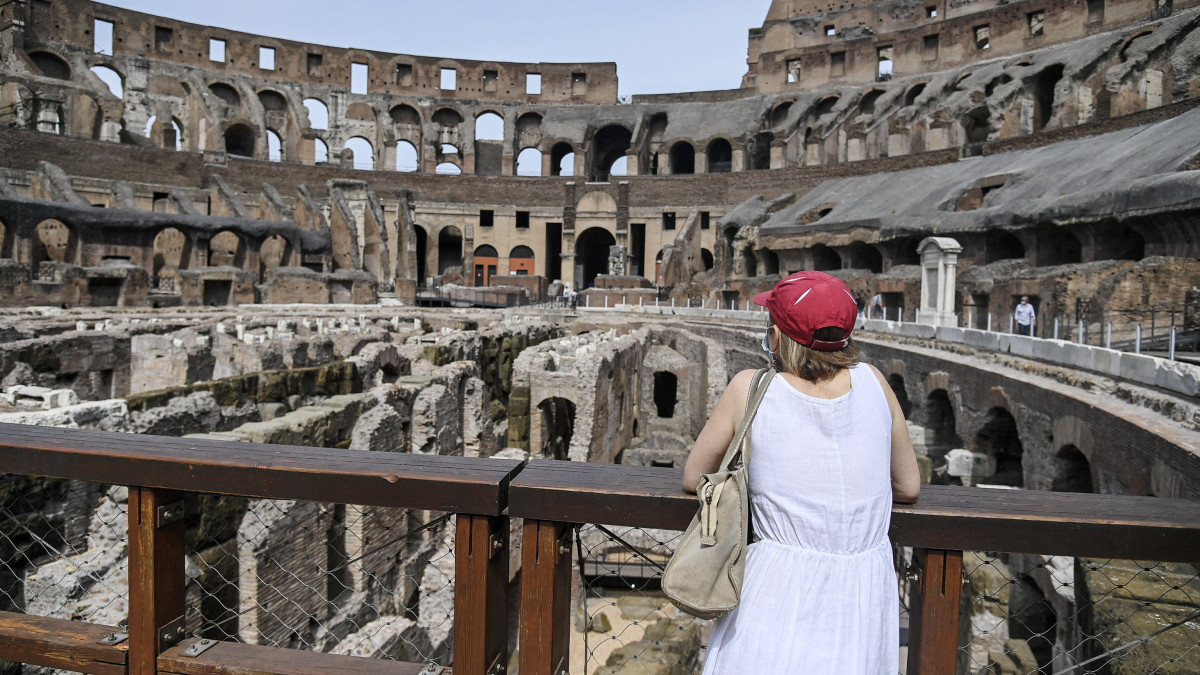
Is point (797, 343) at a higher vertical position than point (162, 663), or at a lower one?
higher

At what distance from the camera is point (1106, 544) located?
5.74 feet

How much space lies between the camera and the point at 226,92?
164 ft

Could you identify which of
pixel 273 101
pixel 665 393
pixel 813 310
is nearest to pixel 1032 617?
pixel 813 310

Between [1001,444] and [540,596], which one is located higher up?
[540,596]

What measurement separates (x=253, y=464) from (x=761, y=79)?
2113 inches

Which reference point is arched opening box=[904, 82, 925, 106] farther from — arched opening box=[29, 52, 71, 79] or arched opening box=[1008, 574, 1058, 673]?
arched opening box=[29, 52, 71, 79]

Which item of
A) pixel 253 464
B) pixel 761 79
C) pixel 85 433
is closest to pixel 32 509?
pixel 85 433

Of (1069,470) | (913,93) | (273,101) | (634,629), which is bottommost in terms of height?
(634,629)

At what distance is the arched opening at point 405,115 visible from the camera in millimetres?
53281

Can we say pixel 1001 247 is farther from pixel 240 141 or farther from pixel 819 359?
pixel 240 141

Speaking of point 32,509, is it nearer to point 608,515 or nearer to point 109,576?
point 109,576

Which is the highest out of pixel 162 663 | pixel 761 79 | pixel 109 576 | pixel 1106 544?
pixel 761 79

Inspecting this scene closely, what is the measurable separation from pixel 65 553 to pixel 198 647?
15.0 feet

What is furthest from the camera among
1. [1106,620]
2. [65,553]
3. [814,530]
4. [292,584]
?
[292,584]
